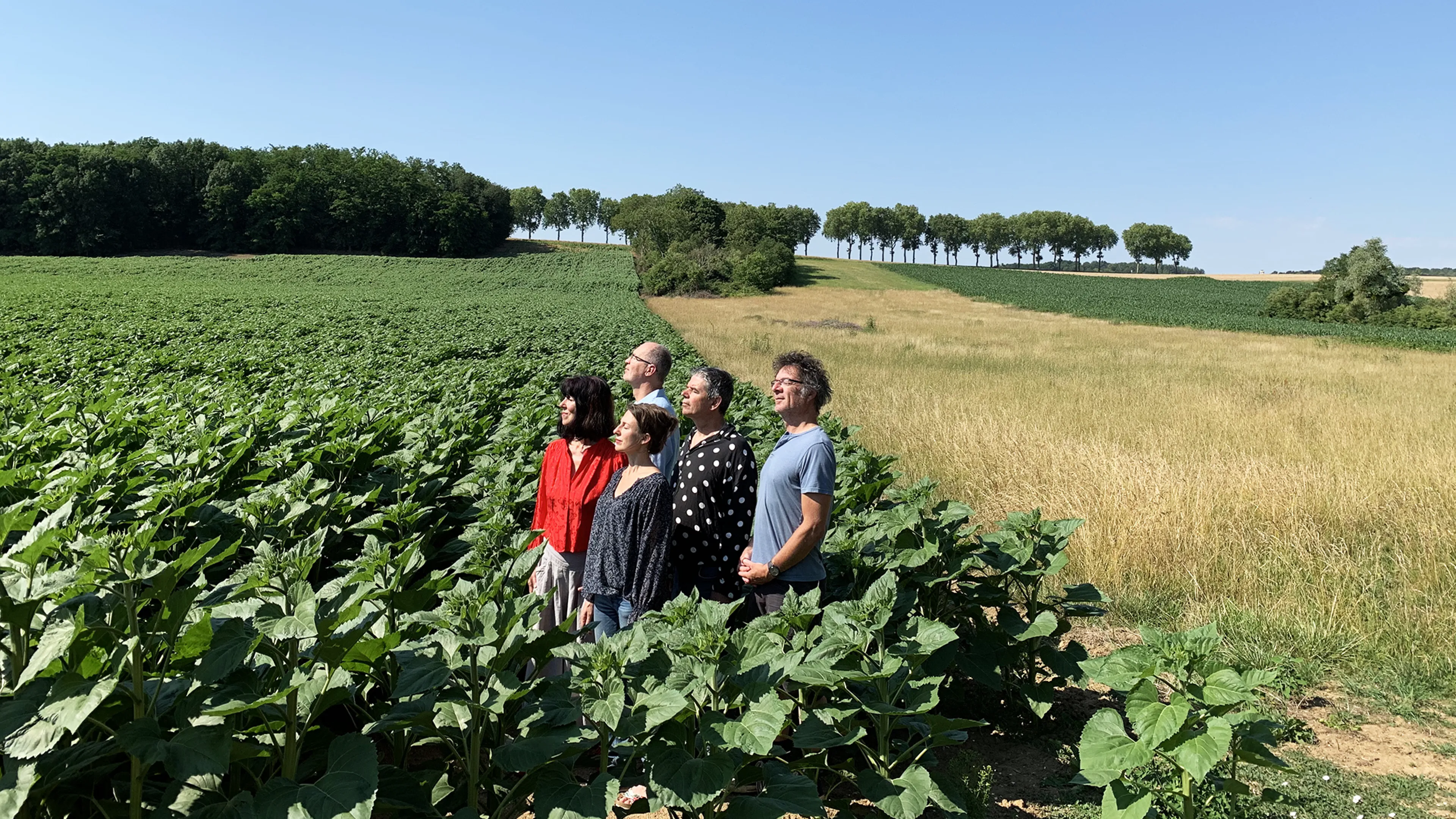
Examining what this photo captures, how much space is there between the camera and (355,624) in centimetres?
235

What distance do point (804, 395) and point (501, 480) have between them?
213 centimetres

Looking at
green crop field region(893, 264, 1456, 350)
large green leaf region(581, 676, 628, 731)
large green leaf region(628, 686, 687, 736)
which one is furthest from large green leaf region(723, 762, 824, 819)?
green crop field region(893, 264, 1456, 350)

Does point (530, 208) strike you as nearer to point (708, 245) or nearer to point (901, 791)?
point (708, 245)

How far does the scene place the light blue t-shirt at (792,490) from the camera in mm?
3586

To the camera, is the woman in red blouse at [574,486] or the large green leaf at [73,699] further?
the woman in red blouse at [574,486]

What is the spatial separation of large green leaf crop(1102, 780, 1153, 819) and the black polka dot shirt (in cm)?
176

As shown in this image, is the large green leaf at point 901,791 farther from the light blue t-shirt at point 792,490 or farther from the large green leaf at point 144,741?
the large green leaf at point 144,741

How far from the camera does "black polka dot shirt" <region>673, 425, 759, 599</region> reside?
151 inches

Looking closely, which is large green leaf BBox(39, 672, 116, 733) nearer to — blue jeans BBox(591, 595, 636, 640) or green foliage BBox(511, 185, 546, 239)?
blue jeans BBox(591, 595, 636, 640)

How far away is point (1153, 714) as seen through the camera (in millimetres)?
2727

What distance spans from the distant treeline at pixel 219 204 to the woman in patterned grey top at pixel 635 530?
282 ft

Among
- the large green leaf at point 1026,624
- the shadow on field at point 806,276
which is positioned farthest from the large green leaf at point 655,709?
the shadow on field at point 806,276

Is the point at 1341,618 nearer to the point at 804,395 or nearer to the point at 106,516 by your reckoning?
the point at 804,395

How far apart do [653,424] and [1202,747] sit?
2385 mm
